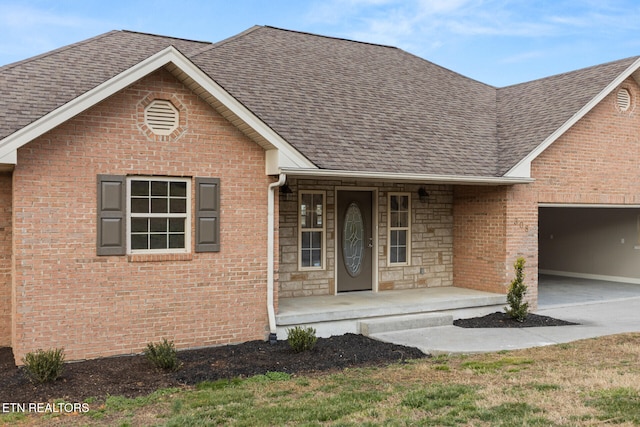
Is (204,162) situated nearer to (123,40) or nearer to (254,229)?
(254,229)

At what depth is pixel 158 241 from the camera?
917 centimetres

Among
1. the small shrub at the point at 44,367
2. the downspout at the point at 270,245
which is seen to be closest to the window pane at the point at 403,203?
the downspout at the point at 270,245

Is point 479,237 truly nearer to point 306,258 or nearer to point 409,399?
point 306,258

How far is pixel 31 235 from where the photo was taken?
27.0ft

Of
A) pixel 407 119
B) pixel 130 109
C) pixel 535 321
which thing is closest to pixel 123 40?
pixel 130 109

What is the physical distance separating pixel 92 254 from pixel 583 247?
15.3 m

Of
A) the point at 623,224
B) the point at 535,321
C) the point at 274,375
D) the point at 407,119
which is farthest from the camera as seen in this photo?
the point at 623,224

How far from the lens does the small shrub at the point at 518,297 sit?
1167 centimetres

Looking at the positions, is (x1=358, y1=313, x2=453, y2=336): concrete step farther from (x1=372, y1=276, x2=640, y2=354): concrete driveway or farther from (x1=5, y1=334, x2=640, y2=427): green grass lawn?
(x1=5, y1=334, x2=640, y2=427): green grass lawn

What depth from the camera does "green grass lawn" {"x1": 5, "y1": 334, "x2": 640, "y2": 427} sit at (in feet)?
20.0

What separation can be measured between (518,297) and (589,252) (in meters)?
8.27

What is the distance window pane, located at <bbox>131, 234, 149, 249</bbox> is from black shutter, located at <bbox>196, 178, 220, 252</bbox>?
0.76 metres

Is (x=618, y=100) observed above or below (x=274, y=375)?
above

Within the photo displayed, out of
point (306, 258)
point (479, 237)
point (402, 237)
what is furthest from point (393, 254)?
point (306, 258)
